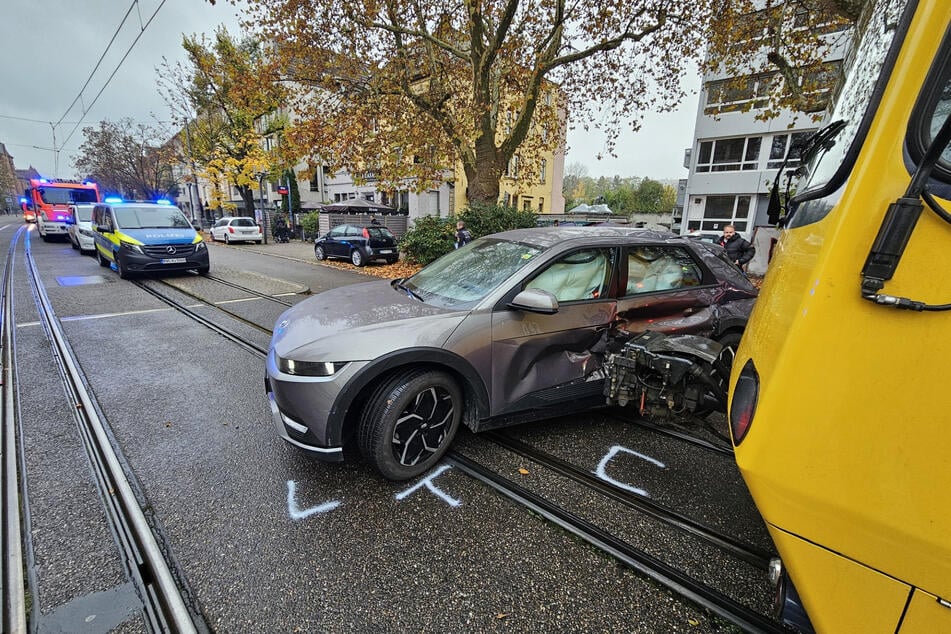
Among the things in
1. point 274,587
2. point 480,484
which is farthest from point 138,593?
point 480,484

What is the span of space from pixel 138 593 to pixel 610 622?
222 cm

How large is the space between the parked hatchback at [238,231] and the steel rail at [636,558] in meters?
23.2

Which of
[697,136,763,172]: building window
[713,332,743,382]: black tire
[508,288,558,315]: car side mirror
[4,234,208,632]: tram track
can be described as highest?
[697,136,763,172]: building window

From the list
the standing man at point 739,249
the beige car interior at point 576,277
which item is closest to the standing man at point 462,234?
the standing man at point 739,249

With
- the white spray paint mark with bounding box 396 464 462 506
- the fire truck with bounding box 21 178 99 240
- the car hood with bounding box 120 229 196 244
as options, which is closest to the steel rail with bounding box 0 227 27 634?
the white spray paint mark with bounding box 396 464 462 506

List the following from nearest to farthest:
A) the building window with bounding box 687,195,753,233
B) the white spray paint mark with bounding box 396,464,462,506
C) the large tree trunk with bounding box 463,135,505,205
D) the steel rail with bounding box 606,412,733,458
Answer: the white spray paint mark with bounding box 396,464,462,506, the steel rail with bounding box 606,412,733,458, the large tree trunk with bounding box 463,135,505,205, the building window with bounding box 687,195,753,233

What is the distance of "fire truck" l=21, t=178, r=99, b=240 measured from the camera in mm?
18359

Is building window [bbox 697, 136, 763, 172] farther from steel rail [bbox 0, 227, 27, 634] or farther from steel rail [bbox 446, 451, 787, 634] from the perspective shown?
steel rail [bbox 0, 227, 27, 634]

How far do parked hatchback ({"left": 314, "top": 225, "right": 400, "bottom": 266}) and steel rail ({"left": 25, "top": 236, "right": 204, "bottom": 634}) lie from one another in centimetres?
1034

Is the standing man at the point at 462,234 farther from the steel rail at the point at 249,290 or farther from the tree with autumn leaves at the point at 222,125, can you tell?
the tree with autumn leaves at the point at 222,125

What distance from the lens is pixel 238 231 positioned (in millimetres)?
21656

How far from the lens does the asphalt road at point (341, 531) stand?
73.5 inches

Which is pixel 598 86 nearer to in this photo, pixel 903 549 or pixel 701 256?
pixel 701 256

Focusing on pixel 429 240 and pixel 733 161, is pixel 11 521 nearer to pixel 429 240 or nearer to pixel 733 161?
pixel 429 240
